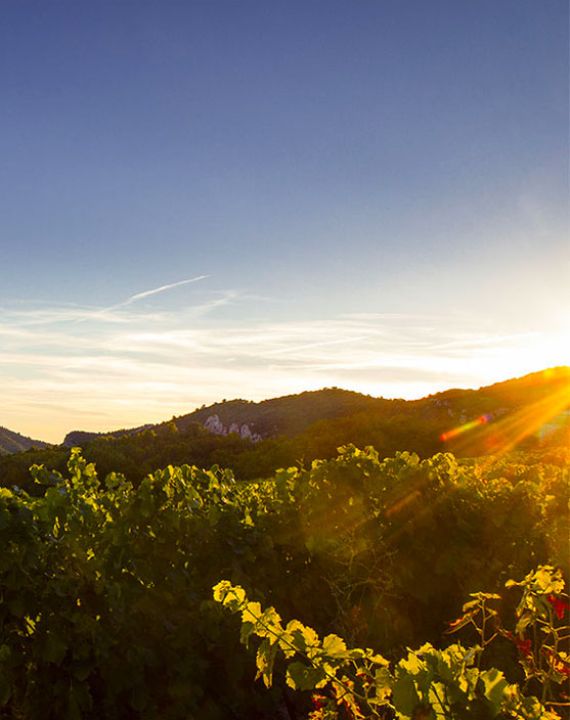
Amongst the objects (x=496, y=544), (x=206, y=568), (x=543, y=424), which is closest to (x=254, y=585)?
(x=206, y=568)

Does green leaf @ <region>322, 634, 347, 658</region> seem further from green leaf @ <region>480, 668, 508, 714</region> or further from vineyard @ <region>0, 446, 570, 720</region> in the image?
vineyard @ <region>0, 446, 570, 720</region>

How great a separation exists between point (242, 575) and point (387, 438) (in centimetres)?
3298

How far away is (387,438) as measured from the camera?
38375 mm

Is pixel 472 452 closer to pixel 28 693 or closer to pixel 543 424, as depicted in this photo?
pixel 543 424

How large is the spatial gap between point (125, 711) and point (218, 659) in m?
0.85

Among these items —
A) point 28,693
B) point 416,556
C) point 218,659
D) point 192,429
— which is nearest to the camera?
point 28,693

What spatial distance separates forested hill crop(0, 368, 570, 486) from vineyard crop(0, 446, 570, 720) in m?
19.4

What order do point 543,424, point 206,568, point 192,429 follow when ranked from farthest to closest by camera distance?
point 192,429 → point 543,424 → point 206,568

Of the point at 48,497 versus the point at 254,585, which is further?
the point at 254,585

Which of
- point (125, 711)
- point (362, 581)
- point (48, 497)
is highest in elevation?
point (48, 497)

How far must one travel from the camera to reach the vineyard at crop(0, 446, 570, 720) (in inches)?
208

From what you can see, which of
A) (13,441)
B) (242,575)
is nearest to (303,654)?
(242,575)

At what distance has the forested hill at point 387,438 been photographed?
35.3m

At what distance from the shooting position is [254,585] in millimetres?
6398
